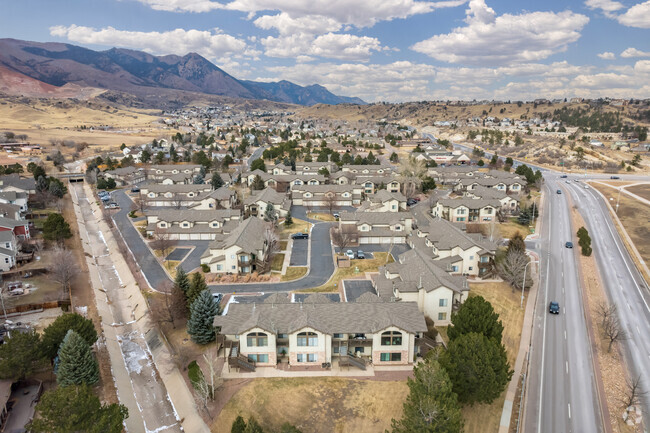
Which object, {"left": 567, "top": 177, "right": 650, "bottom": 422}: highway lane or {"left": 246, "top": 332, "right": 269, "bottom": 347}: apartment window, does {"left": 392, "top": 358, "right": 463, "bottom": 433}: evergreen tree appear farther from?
{"left": 567, "top": 177, "right": 650, "bottom": 422}: highway lane

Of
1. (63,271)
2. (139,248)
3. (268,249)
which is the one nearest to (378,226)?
(268,249)

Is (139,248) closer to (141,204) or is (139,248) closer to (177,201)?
(141,204)

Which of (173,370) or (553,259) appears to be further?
(553,259)

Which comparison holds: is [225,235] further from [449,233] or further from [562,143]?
[562,143]

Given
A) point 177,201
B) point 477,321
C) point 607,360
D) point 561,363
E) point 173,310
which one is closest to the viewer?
point 477,321

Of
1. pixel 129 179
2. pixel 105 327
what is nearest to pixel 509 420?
pixel 105 327
